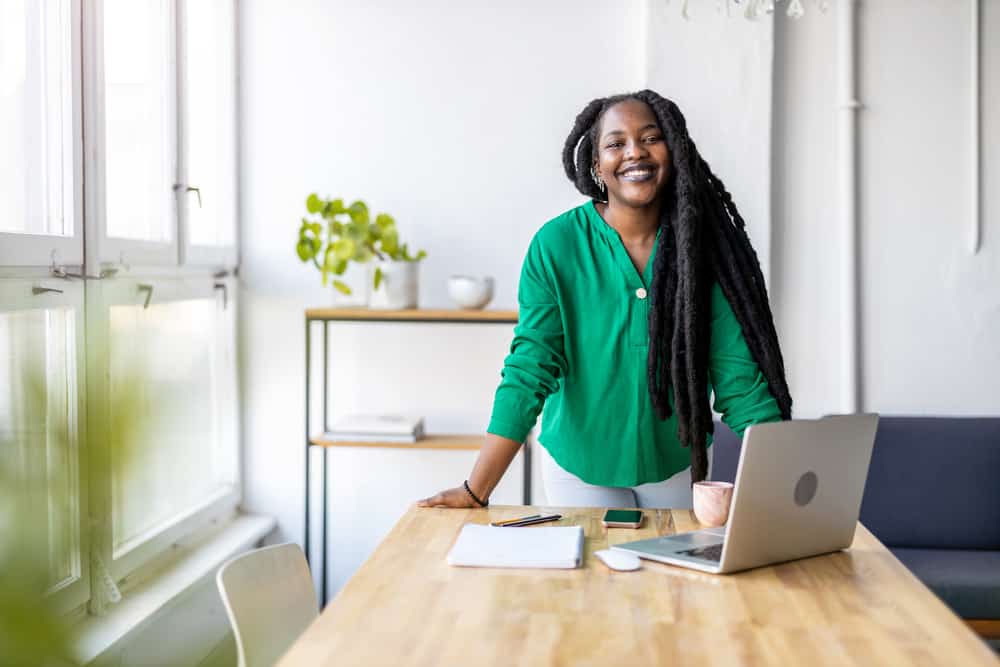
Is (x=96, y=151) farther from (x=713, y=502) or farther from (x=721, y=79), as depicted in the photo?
(x=721, y=79)

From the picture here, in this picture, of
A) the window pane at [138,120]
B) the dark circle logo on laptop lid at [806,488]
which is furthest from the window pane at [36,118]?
the dark circle logo on laptop lid at [806,488]

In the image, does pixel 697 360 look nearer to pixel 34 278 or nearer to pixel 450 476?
pixel 34 278

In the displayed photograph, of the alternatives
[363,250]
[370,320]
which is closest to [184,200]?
[363,250]

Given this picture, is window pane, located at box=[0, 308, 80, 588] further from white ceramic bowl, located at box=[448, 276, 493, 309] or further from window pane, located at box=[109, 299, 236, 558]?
white ceramic bowl, located at box=[448, 276, 493, 309]

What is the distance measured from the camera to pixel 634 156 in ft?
6.47

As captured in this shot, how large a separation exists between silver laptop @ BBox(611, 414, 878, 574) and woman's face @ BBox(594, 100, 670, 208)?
2.16ft

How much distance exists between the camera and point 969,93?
11.0 ft

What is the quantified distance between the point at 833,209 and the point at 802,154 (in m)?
0.21

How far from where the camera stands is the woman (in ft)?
6.35

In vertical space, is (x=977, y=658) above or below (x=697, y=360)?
below

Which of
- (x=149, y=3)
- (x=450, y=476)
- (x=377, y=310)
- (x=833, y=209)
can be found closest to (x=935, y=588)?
(x=833, y=209)

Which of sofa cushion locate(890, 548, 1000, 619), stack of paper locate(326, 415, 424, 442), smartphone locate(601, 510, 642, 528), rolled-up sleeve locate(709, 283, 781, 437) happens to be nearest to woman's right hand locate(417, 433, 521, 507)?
smartphone locate(601, 510, 642, 528)

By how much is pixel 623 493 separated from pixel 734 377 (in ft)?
1.08

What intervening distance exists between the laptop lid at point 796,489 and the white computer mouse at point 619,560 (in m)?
0.13
